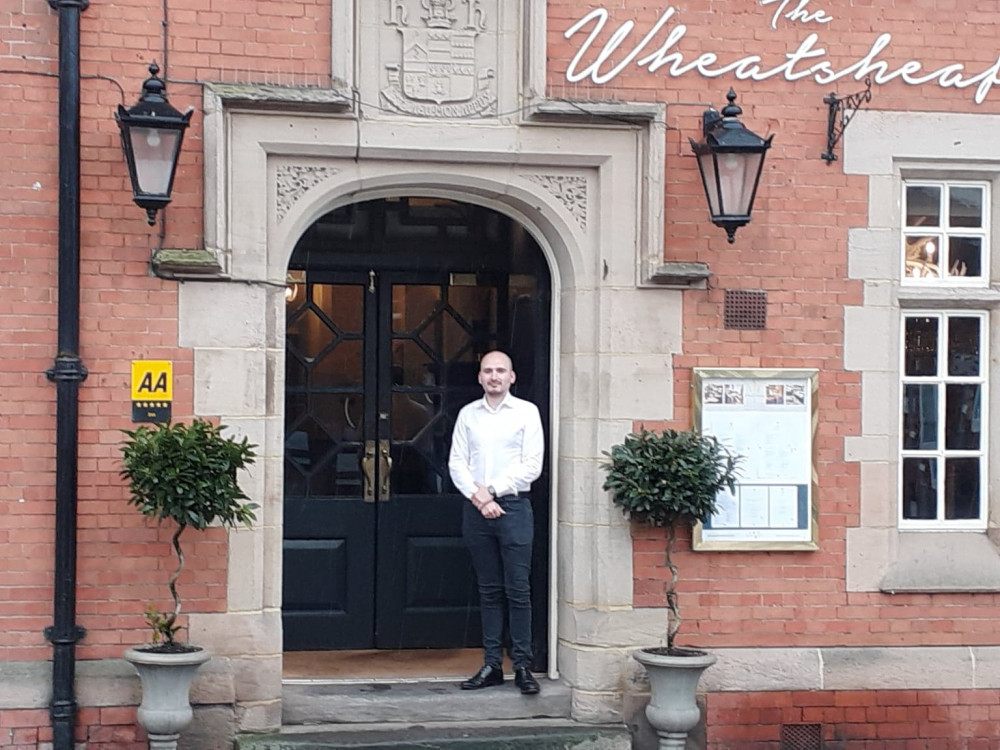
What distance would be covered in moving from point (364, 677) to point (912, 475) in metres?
3.41

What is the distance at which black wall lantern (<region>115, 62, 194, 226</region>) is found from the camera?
739 centimetres

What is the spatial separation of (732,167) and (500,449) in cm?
198

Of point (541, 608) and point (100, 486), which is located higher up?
point (100, 486)

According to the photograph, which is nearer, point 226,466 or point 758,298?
point 226,466

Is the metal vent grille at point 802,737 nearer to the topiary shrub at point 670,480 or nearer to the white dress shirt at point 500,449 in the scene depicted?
the topiary shrub at point 670,480

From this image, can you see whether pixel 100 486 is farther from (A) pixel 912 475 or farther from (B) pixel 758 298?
(A) pixel 912 475

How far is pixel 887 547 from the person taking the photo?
8.50 m

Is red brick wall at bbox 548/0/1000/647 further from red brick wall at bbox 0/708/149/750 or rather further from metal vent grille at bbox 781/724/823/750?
red brick wall at bbox 0/708/149/750

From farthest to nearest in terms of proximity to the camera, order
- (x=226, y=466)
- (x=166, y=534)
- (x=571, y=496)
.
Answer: (x=571, y=496), (x=166, y=534), (x=226, y=466)

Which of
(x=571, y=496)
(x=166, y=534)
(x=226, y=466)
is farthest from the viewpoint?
(x=571, y=496)

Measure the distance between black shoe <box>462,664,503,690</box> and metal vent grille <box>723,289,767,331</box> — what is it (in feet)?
7.69

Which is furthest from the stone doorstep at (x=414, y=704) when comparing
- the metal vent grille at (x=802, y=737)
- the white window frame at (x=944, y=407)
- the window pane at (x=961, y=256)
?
the window pane at (x=961, y=256)

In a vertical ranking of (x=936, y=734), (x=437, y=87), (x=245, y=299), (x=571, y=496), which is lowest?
(x=936, y=734)

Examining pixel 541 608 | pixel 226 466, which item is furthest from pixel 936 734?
pixel 226 466
